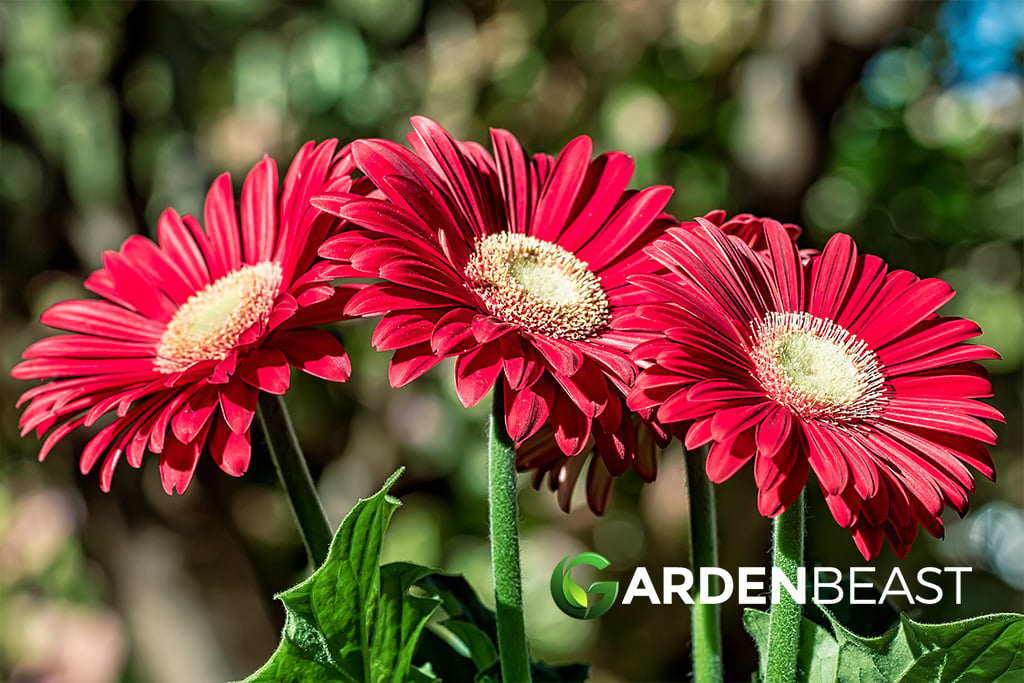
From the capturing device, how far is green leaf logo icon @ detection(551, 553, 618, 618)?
1.20 feet

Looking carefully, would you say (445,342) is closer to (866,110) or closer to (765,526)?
(765,526)

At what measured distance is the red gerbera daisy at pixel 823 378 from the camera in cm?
30

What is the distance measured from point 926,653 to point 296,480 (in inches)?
8.5

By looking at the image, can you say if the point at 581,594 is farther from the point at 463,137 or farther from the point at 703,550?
the point at 463,137

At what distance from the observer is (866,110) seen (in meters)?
1.53

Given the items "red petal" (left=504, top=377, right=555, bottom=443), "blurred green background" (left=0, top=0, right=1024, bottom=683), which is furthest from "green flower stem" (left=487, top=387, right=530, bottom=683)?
"blurred green background" (left=0, top=0, right=1024, bottom=683)

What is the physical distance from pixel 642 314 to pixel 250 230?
0.20m

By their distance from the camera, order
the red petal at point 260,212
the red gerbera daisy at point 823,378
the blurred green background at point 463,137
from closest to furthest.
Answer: the red gerbera daisy at point 823,378, the red petal at point 260,212, the blurred green background at point 463,137

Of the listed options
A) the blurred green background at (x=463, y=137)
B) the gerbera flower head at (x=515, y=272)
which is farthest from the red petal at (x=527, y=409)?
the blurred green background at (x=463, y=137)

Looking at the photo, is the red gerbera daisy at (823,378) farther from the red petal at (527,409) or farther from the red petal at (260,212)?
the red petal at (260,212)

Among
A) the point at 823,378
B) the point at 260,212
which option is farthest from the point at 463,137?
the point at 823,378

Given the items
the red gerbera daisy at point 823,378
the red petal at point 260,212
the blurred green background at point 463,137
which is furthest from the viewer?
the blurred green background at point 463,137

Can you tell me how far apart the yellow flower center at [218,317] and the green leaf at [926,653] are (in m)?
0.23

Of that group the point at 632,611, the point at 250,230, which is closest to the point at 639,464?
the point at 250,230
